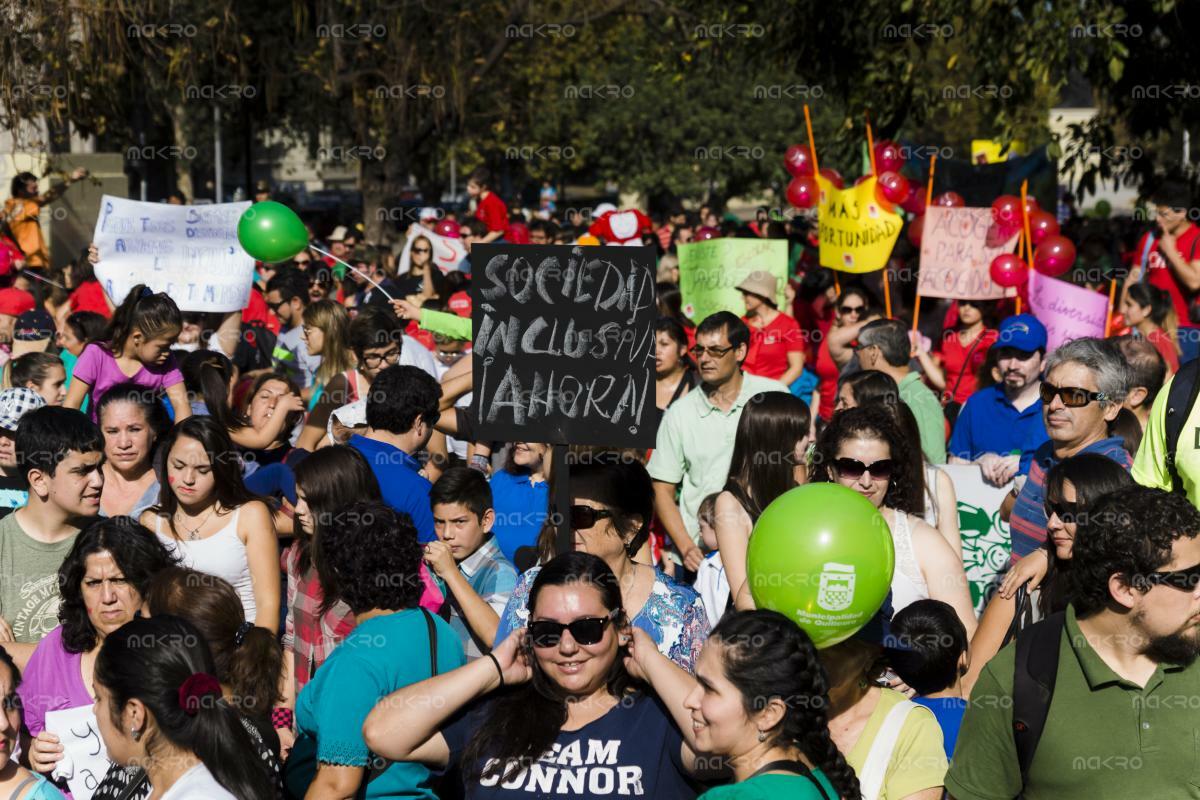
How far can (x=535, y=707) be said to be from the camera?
3621mm

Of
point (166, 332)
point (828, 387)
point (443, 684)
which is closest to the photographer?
point (443, 684)

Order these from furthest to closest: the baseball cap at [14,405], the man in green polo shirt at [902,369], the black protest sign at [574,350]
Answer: the man in green polo shirt at [902,369] → the baseball cap at [14,405] → the black protest sign at [574,350]

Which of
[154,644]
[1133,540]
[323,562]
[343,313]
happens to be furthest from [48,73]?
[1133,540]

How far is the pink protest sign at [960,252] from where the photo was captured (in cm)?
970

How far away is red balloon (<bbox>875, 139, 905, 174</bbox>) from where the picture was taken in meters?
11.2

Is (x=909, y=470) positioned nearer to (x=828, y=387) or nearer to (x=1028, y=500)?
(x=1028, y=500)

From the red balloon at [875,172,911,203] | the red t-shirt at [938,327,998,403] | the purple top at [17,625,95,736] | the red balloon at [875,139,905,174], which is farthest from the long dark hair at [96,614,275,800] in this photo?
the red balloon at [875,139,905,174]

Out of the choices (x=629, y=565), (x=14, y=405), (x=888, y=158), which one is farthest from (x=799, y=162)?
(x=629, y=565)

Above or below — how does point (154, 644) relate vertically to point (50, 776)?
above

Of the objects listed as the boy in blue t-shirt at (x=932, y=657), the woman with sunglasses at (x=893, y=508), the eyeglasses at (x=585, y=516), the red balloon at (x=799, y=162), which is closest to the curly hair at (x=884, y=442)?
the woman with sunglasses at (x=893, y=508)

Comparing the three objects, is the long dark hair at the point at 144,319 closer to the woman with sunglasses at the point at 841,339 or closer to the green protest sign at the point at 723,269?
the woman with sunglasses at the point at 841,339

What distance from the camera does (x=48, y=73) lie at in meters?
12.5

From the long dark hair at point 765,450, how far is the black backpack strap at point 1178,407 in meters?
1.38

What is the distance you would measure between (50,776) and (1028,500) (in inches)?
131
